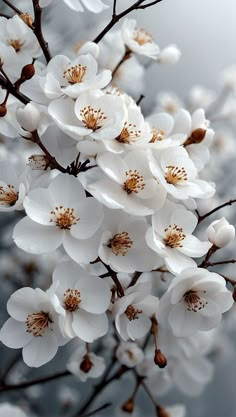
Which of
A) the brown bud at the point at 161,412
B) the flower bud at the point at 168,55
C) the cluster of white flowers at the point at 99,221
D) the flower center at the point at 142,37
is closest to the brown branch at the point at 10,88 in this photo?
the cluster of white flowers at the point at 99,221

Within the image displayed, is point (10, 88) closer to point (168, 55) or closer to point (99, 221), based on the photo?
point (99, 221)

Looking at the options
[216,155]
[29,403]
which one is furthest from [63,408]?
Answer: [216,155]

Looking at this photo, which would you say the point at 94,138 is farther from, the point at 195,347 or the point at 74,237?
the point at 195,347

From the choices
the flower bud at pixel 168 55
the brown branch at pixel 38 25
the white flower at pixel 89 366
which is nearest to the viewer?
the brown branch at pixel 38 25

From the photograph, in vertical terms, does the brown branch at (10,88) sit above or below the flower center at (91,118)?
below

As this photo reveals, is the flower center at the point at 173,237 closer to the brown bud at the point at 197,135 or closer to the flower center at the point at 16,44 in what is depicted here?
the brown bud at the point at 197,135

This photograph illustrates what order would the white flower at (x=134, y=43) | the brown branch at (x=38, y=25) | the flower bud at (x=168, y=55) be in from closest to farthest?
the brown branch at (x=38, y=25), the white flower at (x=134, y=43), the flower bud at (x=168, y=55)
